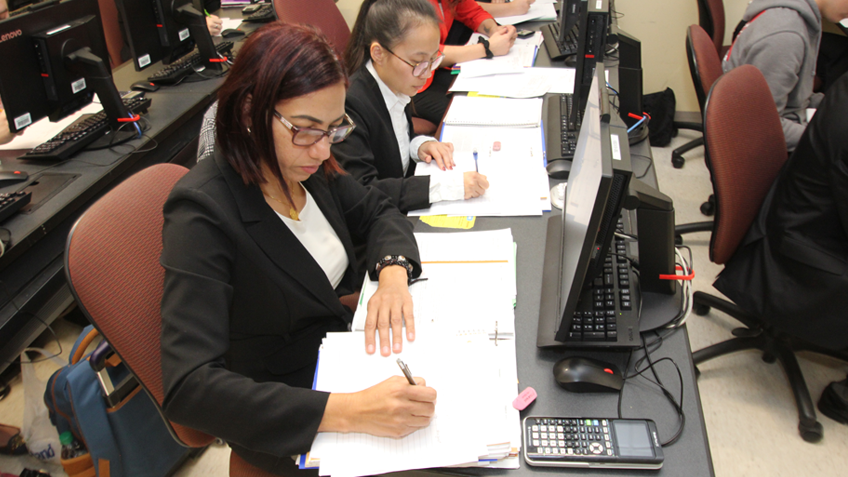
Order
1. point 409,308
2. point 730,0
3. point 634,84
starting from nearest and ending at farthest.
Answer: point 409,308, point 634,84, point 730,0

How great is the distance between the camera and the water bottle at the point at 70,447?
145 centimetres

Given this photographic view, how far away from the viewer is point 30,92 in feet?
5.74

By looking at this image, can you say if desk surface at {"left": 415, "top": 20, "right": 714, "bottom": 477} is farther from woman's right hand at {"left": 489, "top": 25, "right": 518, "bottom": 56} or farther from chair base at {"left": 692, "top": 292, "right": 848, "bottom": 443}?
woman's right hand at {"left": 489, "top": 25, "right": 518, "bottom": 56}

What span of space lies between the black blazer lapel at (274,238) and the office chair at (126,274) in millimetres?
200

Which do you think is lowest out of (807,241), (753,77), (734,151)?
(807,241)

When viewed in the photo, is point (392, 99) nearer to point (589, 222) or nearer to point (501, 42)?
point (501, 42)

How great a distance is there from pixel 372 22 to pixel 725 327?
170cm

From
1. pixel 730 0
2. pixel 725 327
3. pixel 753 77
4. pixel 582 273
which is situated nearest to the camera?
pixel 582 273

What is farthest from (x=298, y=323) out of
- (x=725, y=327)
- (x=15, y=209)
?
(x=725, y=327)

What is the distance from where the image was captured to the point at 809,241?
1.38 metres

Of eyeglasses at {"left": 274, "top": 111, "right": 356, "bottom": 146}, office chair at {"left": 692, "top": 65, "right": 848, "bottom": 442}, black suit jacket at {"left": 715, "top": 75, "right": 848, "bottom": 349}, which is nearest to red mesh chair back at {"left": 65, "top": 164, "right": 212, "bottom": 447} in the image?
eyeglasses at {"left": 274, "top": 111, "right": 356, "bottom": 146}

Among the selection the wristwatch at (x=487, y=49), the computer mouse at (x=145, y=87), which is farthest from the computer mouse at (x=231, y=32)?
the wristwatch at (x=487, y=49)

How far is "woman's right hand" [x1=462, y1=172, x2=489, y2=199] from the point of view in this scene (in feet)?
4.57

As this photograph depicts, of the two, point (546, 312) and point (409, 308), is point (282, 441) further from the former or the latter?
point (546, 312)
